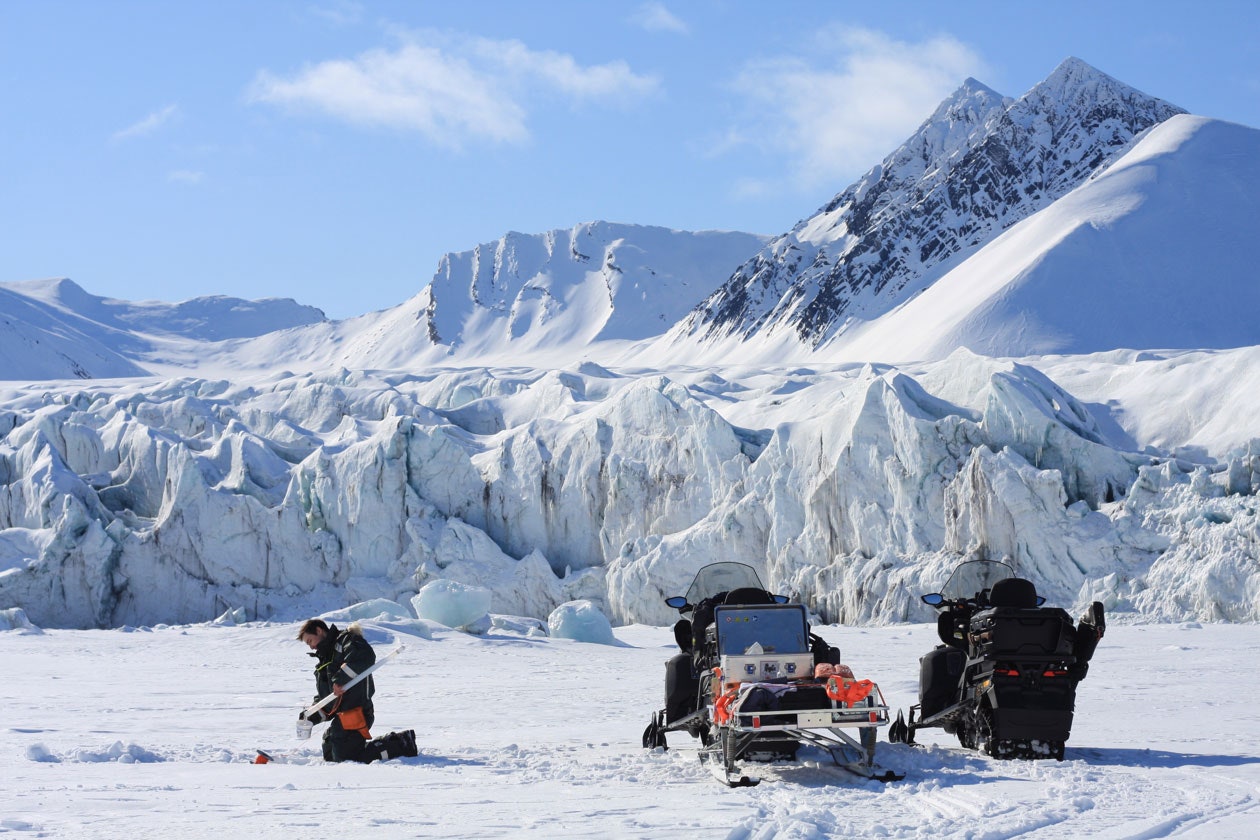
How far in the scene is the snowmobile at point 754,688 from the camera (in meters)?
8.88

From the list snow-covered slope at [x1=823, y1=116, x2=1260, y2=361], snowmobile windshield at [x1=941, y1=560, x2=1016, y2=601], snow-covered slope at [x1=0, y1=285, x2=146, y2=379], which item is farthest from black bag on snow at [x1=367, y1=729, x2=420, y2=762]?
snow-covered slope at [x1=0, y1=285, x2=146, y2=379]

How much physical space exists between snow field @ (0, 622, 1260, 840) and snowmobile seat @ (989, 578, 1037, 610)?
1210 mm

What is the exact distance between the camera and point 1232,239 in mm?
69625

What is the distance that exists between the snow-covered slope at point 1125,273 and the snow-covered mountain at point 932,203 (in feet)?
74.0

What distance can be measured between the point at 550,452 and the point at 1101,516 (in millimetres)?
14671

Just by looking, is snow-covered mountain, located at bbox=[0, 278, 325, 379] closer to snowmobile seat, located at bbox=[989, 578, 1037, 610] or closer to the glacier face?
the glacier face

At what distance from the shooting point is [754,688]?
8.99 meters

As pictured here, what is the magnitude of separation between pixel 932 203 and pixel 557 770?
11183cm

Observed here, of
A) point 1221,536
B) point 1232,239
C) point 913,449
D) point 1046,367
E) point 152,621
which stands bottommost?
point 152,621

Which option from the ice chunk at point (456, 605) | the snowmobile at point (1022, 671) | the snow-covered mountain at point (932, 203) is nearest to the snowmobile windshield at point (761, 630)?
the snowmobile at point (1022, 671)

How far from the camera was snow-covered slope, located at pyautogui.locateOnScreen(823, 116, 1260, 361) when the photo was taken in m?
61.6

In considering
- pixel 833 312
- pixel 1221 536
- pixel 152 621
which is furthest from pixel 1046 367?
pixel 833 312

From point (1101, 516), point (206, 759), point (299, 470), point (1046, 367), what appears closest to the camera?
point (206, 759)

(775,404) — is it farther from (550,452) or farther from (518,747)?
(518,747)
